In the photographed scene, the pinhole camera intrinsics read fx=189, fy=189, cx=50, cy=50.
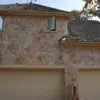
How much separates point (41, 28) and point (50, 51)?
50.2 inches

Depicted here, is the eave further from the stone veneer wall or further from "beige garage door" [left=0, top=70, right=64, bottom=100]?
"beige garage door" [left=0, top=70, right=64, bottom=100]

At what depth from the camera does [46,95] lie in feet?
29.5

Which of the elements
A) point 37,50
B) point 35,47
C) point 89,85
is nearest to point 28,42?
point 35,47

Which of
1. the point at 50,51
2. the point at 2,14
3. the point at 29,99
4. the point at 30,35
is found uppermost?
the point at 2,14

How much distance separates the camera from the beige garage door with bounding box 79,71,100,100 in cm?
914

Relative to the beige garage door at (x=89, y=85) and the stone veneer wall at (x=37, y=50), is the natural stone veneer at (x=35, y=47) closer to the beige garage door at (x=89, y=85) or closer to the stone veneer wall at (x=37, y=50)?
the stone veneer wall at (x=37, y=50)

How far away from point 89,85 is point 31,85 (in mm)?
2825

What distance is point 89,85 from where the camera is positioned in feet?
30.3

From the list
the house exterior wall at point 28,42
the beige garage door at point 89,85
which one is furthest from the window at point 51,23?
the beige garage door at point 89,85

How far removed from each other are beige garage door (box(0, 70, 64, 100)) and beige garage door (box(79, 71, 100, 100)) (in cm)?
97

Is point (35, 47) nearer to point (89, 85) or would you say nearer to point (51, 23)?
point (51, 23)

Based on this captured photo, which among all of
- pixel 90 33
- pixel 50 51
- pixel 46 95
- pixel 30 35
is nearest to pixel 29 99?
pixel 46 95

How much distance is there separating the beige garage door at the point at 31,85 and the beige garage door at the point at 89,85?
38.2 inches

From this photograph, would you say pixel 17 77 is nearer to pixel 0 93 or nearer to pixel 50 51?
pixel 0 93
